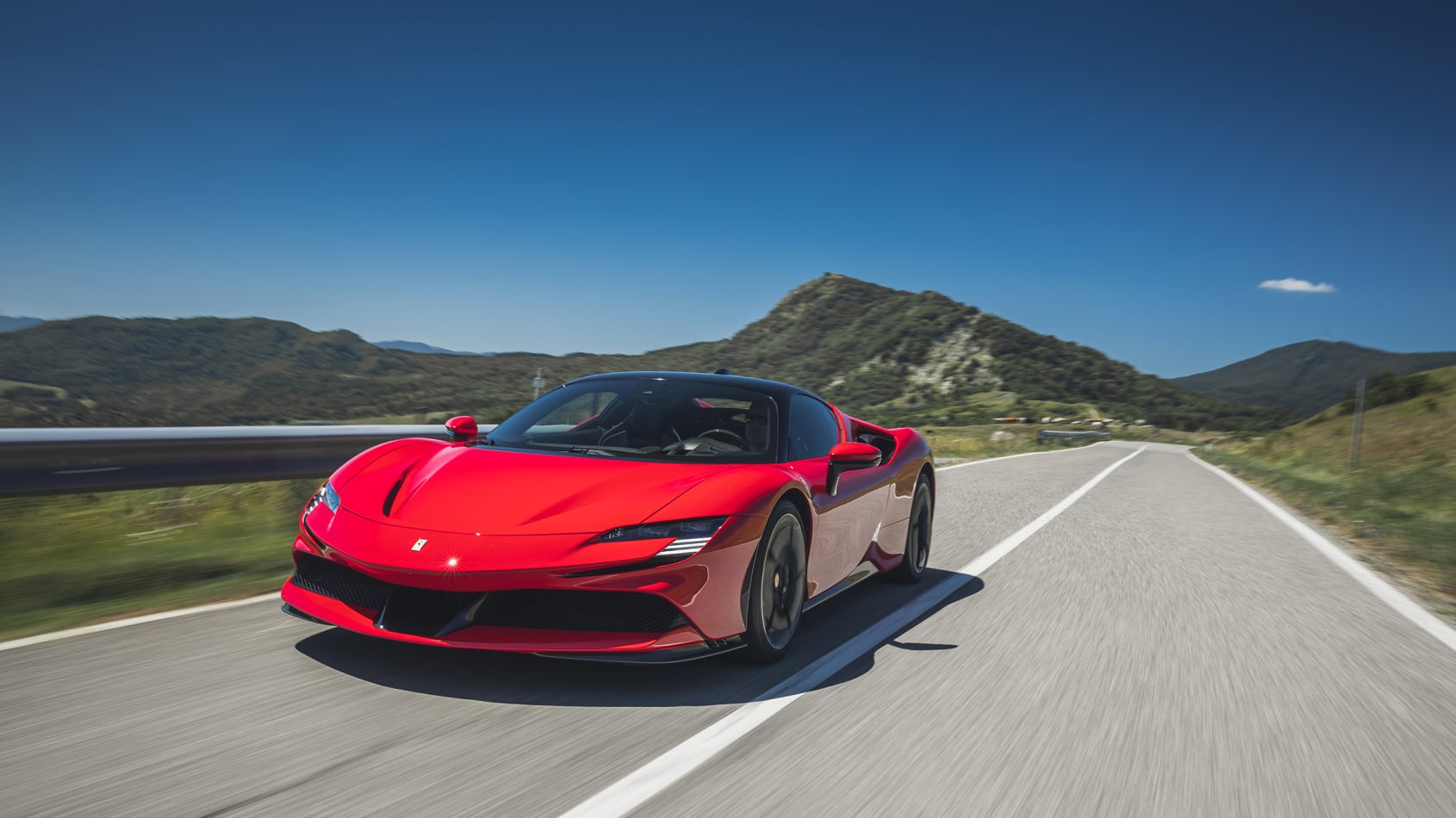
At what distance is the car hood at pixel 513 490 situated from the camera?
3617mm

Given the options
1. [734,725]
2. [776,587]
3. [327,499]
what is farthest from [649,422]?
[734,725]

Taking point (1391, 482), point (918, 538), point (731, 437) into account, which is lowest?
point (1391, 482)

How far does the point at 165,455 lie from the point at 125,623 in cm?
172

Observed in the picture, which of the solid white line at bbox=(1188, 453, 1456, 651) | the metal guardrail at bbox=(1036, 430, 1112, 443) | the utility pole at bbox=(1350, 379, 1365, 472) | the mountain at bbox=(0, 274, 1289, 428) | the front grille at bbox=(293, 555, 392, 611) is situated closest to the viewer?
the front grille at bbox=(293, 555, 392, 611)

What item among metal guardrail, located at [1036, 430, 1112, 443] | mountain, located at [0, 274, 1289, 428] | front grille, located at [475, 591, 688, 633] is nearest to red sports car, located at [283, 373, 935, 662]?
front grille, located at [475, 591, 688, 633]

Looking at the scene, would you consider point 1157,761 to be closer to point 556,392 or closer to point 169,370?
point 556,392

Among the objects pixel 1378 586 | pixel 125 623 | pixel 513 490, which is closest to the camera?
pixel 513 490

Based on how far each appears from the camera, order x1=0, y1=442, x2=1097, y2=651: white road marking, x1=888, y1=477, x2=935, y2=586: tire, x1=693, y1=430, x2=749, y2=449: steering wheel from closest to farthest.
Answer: x1=0, y1=442, x2=1097, y2=651: white road marking, x1=693, y1=430, x2=749, y2=449: steering wheel, x1=888, y1=477, x2=935, y2=586: tire

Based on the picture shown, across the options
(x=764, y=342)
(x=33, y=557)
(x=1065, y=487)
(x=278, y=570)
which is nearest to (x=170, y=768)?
(x=278, y=570)

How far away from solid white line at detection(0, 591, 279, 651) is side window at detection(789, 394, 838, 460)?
108 inches

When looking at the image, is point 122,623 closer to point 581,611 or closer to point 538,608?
point 538,608

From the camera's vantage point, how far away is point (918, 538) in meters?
6.53

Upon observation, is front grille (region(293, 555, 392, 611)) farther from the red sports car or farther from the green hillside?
the green hillside

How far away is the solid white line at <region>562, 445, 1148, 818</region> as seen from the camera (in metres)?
2.68
